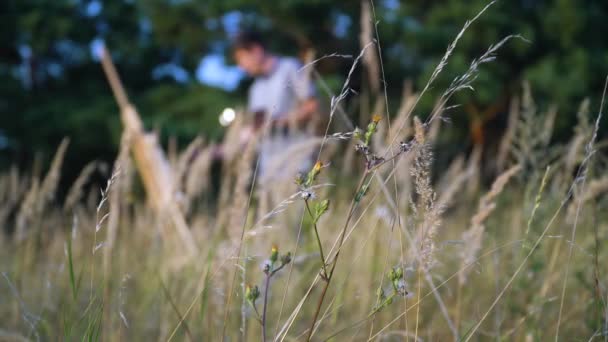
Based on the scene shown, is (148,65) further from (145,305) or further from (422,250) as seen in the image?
(422,250)

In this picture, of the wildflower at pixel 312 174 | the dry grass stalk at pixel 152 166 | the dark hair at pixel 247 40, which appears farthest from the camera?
the dark hair at pixel 247 40

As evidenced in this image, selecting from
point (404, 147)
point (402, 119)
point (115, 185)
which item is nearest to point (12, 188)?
point (115, 185)

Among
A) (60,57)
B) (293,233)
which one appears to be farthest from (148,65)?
(293,233)

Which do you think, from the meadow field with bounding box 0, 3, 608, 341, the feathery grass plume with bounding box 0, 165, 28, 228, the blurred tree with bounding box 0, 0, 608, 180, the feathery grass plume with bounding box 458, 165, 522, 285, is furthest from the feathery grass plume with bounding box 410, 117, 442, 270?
the blurred tree with bounding box 0, 0, 608, 180

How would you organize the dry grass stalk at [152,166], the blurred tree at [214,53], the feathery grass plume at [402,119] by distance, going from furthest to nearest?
1. the blurred tree at [214,53]
2. the dry grass stalk at [152,166]
3. the feathery grass plume at [402,119]

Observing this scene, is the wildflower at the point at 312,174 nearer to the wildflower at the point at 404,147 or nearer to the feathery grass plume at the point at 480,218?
the wildflower at the point at 404,147

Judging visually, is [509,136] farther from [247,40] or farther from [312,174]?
[247,40]

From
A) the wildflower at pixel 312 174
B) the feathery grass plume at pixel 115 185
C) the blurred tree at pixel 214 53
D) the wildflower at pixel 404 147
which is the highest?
the wildflower at pixel 404 147

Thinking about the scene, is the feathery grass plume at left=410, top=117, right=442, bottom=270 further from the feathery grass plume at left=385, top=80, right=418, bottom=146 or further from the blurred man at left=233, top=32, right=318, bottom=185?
the blurred man at left=233, top=32, right=318, bottom=185

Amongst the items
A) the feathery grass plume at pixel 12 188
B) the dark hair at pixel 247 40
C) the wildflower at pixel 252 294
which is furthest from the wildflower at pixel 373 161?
the dark hair at pixel 247 40

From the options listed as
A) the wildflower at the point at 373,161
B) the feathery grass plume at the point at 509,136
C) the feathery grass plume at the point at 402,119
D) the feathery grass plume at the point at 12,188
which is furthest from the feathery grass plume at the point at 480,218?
the feathery grass plume at the point at 12,188

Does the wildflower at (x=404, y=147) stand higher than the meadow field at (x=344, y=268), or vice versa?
the wildflower at (x=404, y=147)

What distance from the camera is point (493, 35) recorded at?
8039mm

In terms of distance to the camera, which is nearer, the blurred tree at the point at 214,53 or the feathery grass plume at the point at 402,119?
the feathery grass plume at the point at 402,119
